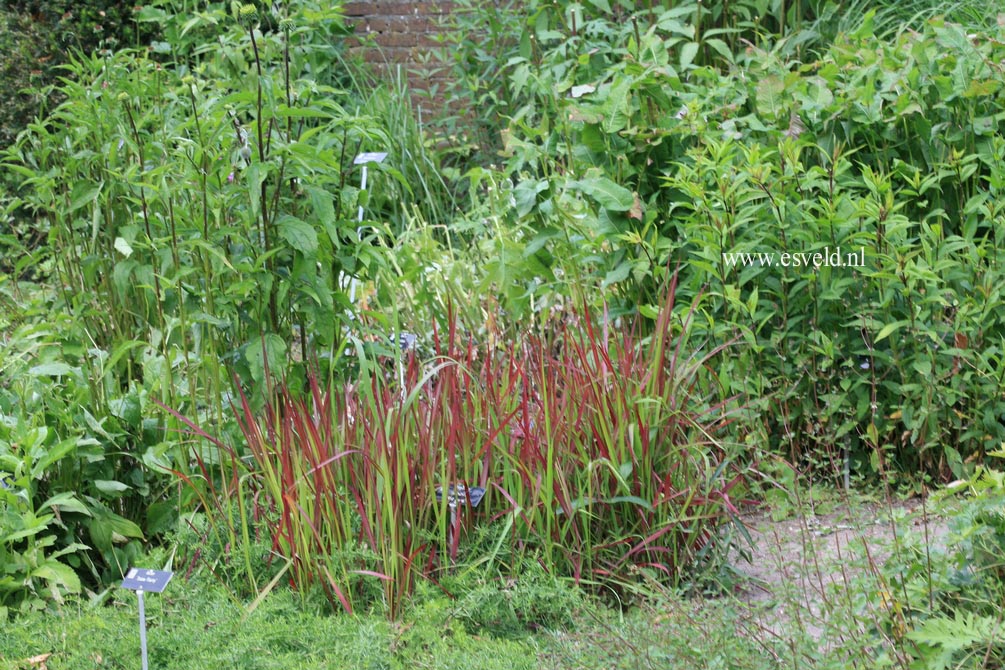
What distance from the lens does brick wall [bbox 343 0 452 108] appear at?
26.9 ft

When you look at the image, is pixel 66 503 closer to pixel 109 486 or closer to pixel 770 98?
pixel 109 486

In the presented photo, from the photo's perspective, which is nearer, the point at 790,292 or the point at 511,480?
the point at 511,480

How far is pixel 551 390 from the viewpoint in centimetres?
319

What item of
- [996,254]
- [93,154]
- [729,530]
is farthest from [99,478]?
[996,254]

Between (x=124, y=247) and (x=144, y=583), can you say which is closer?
(x=144, y=583)

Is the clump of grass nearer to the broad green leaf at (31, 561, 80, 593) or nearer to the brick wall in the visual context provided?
the broad green leaf at (31, 561, 80, 593)

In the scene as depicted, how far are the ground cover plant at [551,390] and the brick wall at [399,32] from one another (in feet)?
12.1

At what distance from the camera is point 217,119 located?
3270mm

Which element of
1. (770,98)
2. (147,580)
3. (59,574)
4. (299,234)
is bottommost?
(59,574)

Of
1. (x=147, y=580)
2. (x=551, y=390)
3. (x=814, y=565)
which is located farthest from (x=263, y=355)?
(x=814, y=565)

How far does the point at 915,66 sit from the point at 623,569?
2246 mm

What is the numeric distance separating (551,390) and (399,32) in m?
5.74

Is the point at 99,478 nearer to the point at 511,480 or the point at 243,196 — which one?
the point at 243,196

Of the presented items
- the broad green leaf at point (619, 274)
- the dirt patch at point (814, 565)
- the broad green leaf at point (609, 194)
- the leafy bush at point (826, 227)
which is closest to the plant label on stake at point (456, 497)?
the dirt patch at point (814, 565)
